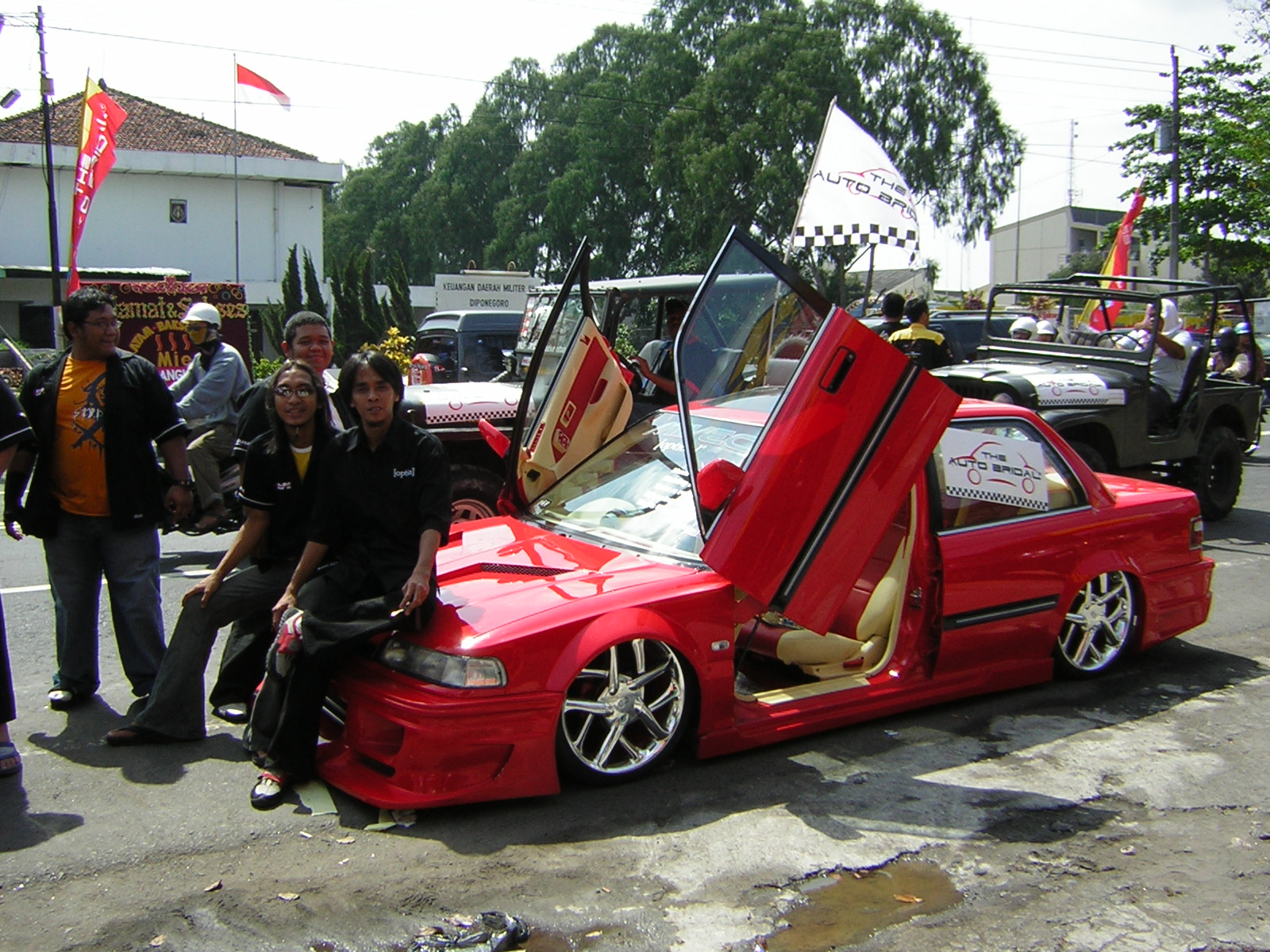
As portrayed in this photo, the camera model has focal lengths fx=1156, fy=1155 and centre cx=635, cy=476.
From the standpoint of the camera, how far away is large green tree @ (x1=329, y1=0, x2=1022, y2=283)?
40875mm

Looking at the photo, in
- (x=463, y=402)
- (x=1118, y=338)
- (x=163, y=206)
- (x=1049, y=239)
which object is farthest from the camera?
(x=1049, y=239)

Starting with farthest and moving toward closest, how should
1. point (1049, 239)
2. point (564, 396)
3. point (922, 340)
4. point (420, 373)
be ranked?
point (1049, 239), point (420, 373), point (922, 340), point (564, 396)

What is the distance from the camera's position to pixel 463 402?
866 centimetres

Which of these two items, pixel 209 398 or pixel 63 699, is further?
pixel 209 398

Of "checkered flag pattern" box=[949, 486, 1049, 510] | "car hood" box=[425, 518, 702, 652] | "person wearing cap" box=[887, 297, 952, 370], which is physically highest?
"person wearing cap" box=[887, 297, 952, 370]

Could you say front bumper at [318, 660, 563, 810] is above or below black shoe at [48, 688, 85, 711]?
above

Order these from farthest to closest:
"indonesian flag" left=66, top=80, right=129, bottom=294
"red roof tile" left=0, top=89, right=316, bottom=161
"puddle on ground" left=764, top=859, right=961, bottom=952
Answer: "red roof tile" left=0, top=89, right=316, bottom=161, "indonesian flag" left=66, top=80, right=129, bottom=294, "puddle on ground" left=764, top=859, right=961, bottom=952

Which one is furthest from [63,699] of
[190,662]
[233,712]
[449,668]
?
[449,668]

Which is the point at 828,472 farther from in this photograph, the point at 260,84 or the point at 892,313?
the point at 260,84

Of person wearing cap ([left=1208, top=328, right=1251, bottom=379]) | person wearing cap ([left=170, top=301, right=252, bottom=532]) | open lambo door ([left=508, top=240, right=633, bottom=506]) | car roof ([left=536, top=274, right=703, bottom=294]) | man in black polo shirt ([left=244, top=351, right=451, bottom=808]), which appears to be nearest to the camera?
man in black polo shirt ([left=244, top=351, right=451, bottom=808])

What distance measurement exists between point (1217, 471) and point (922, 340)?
3371 mm

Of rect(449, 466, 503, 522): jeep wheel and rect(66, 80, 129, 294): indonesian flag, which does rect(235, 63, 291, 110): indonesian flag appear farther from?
rect(449, 466, 503, 522): jeep wheel

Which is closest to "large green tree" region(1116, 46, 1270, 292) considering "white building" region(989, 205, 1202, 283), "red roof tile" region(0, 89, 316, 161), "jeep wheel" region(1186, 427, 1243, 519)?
"jeep wheel" region(1186, 427, 1243, 519)

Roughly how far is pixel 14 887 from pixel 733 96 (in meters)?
41.9
